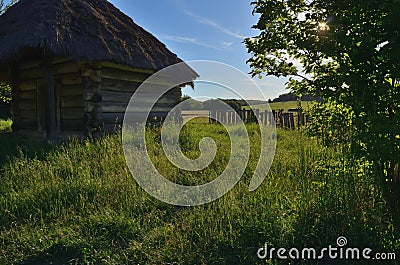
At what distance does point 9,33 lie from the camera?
25.5ft

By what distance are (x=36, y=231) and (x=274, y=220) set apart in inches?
89.0

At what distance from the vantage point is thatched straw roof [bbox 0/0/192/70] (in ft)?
22.6

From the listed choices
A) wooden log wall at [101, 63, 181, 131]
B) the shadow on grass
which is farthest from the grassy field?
wooden log wall at [101, 63, 181, 131]

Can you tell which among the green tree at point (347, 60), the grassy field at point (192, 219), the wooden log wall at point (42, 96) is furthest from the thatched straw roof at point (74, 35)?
the green tree at point (347, 60)

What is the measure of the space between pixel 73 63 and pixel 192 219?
22.1 feet

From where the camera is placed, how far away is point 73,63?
8.30 metres

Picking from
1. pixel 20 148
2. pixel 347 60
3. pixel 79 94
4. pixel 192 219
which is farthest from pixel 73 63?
pixel 347 60

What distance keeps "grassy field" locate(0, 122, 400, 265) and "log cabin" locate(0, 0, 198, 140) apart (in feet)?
12.4

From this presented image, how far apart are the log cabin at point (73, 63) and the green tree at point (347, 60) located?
4889mm

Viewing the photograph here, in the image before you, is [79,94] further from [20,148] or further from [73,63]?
[20,148]

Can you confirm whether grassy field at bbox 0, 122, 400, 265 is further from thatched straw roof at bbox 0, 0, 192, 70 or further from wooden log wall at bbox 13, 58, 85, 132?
wooden log wall at bbox 13, 58, 85, 132

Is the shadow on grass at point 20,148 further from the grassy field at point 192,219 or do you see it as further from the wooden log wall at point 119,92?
the wooden log wall at point 119,92

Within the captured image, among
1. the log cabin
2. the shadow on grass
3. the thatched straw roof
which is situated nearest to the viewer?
the shadow on grass

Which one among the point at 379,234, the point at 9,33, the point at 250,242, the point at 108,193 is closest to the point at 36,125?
the point at 9,33
